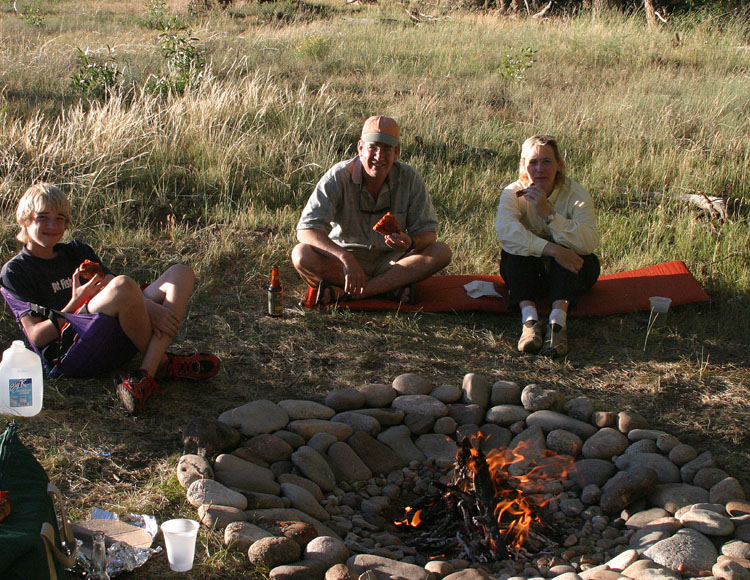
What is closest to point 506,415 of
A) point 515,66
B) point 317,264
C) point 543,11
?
point 317,264

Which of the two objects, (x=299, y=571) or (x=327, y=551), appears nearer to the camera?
(x=299, y=571)

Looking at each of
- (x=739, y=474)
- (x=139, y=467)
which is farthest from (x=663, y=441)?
(x=139, y=467)

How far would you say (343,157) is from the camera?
24.1 feet

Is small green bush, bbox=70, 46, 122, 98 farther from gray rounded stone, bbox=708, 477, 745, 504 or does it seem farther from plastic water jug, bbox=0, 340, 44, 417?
gray rounded stone, bbox=708, 477, 745, 504

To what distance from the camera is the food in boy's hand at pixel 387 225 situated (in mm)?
4641

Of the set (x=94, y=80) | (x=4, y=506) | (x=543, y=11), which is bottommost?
(x=4, y=506)

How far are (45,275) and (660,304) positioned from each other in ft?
11.1

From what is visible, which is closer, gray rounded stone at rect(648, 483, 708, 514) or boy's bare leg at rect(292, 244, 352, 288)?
gray rounded stone at rect(648, 483, 708, 514)

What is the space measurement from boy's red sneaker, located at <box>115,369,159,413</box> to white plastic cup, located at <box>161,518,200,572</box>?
112 centimetres

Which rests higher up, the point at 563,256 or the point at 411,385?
the point at 563,256

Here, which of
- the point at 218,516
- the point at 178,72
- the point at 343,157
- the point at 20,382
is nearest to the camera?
the point at 218,516

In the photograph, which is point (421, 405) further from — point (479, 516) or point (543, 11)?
point (543, 11)

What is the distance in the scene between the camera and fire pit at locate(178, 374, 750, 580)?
262 centimetres

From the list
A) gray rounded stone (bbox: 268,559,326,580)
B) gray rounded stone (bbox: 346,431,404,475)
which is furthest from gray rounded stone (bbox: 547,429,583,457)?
gray rounded stone (bbox: 268,559,326,580)
